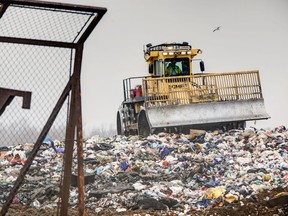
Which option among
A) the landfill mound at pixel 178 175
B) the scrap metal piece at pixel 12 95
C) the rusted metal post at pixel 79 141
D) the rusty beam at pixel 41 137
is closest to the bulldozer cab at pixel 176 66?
the landfill mound at pixel 178 175

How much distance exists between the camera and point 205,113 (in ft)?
37.4

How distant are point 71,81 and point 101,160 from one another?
5.38 metres

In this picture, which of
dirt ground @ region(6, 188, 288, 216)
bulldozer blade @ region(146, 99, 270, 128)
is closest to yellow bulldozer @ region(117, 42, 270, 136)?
bulldozer blade @ region(146, 99, 270, 128)

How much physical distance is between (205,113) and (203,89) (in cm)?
66

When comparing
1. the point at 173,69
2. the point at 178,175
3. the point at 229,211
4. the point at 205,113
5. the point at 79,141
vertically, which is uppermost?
the point at 173,69

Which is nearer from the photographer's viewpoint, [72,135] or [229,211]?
[72,135]

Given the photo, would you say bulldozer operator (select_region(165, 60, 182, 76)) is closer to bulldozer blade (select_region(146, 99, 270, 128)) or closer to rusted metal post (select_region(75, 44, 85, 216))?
bulldozer blade (select_region(146, 99, 270, 128))

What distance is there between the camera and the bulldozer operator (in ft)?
40.5

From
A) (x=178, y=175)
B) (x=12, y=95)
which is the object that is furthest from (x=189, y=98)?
(x=12, y=95)

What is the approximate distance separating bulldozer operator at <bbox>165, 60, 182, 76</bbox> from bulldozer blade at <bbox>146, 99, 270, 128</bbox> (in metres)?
1.51

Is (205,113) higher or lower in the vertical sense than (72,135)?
higher

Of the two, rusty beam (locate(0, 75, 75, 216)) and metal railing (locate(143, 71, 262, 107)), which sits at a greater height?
metal railing (locate(143, 71, 262, 107))

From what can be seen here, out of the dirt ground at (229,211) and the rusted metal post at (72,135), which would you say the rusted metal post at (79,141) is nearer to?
the rusted metal post at (72,135)

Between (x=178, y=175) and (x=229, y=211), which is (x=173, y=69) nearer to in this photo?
(x=178, y=175)
